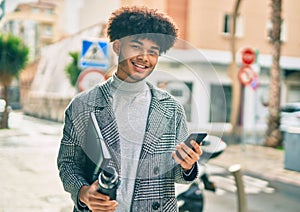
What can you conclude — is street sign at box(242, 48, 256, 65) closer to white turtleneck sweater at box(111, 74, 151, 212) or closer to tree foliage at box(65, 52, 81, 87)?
tree foliage at box(65, 52, 81, 87)

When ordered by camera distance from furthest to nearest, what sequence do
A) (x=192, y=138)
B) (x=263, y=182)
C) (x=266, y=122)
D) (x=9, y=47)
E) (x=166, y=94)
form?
(x=266, y=122) < (x=263, y=182) < (x=9, y=47) < (x=166, y=94) < (x=192, y=138)

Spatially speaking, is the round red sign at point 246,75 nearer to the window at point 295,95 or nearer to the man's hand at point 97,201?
the window at point 295,95

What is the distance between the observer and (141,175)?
83cm

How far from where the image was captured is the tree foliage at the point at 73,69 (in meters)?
1.01

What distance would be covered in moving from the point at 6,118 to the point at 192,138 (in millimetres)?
521

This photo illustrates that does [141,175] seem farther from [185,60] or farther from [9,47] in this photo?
[9,47]

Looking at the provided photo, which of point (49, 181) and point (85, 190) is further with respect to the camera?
point (49, 181)

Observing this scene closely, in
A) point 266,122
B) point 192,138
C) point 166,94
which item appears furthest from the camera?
point 266,122

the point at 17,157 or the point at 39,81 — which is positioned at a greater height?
the point at 39,81

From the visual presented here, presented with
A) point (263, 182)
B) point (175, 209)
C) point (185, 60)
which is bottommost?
point (263, 182)

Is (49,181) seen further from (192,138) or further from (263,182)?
(263,182)

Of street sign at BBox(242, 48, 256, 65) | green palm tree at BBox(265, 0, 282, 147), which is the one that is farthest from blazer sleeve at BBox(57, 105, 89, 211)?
green palm tree at BBox(265, 0, 282, 147)

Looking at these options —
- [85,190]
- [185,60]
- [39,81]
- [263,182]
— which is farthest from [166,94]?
[263,182]

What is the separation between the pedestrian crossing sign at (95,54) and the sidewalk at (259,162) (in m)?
3.75
